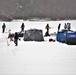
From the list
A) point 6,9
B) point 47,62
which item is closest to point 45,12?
point 6,9

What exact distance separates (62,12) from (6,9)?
17.9 metres

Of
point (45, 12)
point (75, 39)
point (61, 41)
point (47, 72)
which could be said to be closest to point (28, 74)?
point (47, 72)

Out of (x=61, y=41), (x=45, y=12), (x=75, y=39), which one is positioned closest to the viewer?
(x=75, y=39)

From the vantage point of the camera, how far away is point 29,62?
15.4 metres

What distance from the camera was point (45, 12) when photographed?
109 metres

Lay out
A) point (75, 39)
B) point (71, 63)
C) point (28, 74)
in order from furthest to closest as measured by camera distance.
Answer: point (75, 39), point (71, 63), point (28, 74)

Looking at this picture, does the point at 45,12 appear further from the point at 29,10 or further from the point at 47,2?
the point at 47,2

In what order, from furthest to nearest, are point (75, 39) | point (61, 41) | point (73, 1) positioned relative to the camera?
point (73, 1), point (61, 41), point (75, 39)

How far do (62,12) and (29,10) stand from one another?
10.5m

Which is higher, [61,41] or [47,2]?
[47,2]

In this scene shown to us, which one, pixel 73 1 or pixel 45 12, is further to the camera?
pixel 73 1

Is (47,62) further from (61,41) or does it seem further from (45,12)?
(45,12)

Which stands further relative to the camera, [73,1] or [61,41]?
[73,1]

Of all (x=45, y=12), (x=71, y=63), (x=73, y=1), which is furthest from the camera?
(x=73, y=1)
